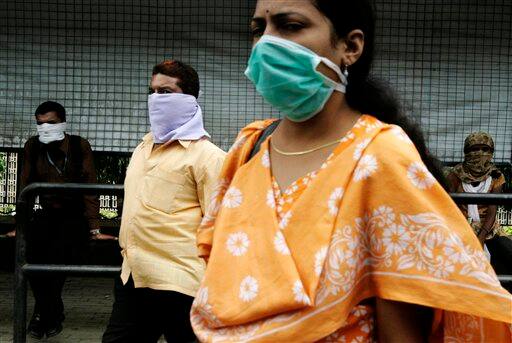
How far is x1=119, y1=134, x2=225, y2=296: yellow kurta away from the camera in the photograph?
3.54m

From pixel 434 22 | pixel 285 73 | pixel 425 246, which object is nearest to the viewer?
pixel 425 246

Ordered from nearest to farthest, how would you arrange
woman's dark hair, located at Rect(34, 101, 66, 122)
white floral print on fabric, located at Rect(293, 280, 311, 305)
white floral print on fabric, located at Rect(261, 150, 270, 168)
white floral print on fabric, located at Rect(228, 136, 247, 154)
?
white floral print on fabric, located at Rect(293, 280, 311, 305) < white floral print on fabric, located at Rect(261, 150, 270, 168) < white floral print on fabric, located at Rect(228, 136, 247, 154) < woman's dark hair, located at Rect(34, 101, 66, 122)

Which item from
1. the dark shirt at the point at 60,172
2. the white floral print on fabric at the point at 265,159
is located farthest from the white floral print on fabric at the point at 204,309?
the dark shirt at the point at 60,172

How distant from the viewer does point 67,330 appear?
602 centimetres

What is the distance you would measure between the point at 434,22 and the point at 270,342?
16.7ft

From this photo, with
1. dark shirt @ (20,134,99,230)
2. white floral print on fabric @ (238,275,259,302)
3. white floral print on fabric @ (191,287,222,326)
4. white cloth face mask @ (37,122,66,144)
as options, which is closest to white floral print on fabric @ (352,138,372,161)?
white floral print on fabric @ (238,275,259,302)

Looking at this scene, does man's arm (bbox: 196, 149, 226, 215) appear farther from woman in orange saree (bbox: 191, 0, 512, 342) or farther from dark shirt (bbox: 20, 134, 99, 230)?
dark shirt (bbox: 20, 134, 99, 230)

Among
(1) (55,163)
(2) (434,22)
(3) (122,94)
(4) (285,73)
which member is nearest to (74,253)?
(1) (55,163)

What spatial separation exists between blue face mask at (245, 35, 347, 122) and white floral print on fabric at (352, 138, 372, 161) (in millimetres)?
159

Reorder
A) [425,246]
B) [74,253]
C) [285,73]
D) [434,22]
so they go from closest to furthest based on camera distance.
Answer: [425,246] → [285,73] → [74,253] → [434,22]

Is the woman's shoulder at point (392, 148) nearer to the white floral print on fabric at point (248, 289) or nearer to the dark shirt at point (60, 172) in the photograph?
the white floral print on fabric at point (248, 289)

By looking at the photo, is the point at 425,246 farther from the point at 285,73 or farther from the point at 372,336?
the point at 285,73

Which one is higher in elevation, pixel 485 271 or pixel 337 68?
pixel 337 68

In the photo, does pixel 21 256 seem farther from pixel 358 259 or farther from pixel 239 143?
pixel 358 259
